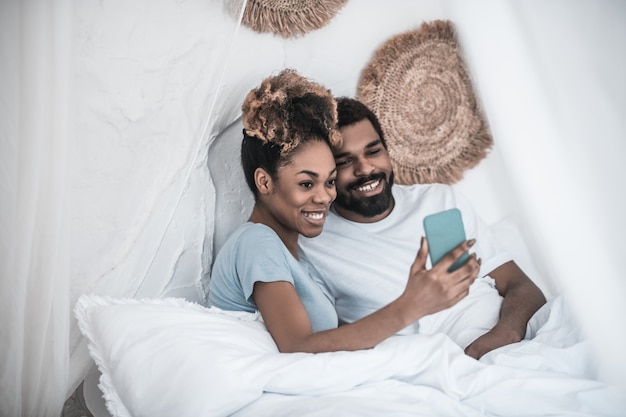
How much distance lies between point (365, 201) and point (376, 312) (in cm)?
52

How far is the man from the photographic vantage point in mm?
1491

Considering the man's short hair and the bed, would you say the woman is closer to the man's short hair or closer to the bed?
A: the bed

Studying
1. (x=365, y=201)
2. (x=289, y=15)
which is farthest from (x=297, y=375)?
(x=289, y=15)

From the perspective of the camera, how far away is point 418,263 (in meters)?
0.99

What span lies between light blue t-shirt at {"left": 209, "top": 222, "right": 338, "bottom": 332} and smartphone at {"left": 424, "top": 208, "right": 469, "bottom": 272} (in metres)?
0.30

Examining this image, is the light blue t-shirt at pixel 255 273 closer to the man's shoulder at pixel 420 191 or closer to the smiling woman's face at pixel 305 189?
the smiling woman's face at pixel 305 189

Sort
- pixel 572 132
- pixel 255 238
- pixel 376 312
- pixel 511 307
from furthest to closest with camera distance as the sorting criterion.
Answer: pixel 511 307 → pixel 255 238 → pixel 376 312 → pixel 572 132

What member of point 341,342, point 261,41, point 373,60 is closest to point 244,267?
point 341,342

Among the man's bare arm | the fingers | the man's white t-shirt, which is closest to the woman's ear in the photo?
the man's white t-shirt

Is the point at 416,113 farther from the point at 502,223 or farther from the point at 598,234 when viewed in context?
the point at 598,234

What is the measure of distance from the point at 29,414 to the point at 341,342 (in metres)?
0.55

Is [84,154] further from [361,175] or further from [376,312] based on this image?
[361,175]

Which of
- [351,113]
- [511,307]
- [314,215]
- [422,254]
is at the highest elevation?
[351,113]

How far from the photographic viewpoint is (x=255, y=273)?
113 cm
